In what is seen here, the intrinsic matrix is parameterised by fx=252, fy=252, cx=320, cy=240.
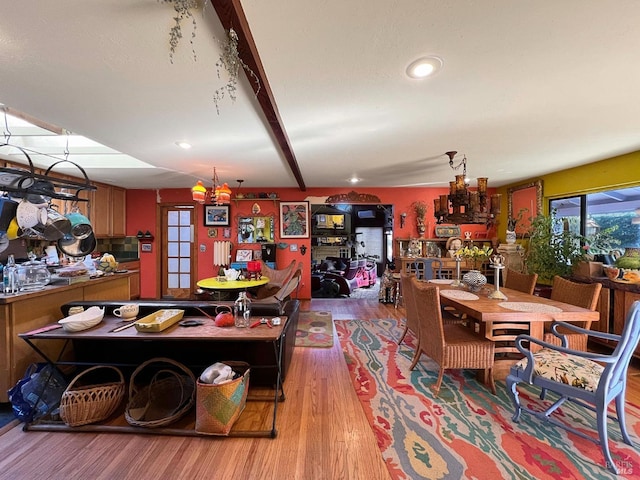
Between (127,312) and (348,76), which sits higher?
(348,76)

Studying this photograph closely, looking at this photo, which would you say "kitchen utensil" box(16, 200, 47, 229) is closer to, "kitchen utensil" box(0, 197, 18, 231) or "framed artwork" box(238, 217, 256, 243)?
"kitchen utensil" box(0, 197, 18, 231)

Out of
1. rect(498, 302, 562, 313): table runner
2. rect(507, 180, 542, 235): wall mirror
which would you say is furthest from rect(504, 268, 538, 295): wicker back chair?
rect(507, 180, 542, 235): wall mirror

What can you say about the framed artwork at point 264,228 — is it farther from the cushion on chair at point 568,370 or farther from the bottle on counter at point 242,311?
the cushion on chair at point 568,370

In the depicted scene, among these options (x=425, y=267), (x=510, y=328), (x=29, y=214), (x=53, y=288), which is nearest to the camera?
(x=29, y=214)

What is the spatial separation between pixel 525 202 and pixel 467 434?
4332 mm

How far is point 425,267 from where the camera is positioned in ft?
12.9

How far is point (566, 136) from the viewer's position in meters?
2.54

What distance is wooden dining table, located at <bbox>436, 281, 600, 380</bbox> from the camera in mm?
1981

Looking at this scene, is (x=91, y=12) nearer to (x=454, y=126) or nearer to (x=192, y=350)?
(x=192, y=350)

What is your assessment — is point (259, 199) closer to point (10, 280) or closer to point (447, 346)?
point (10, 280)

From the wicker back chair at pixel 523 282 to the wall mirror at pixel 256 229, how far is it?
3.97m

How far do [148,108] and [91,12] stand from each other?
0.88 metres

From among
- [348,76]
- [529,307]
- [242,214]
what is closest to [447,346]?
[529,307]

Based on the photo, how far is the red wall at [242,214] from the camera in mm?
5211
